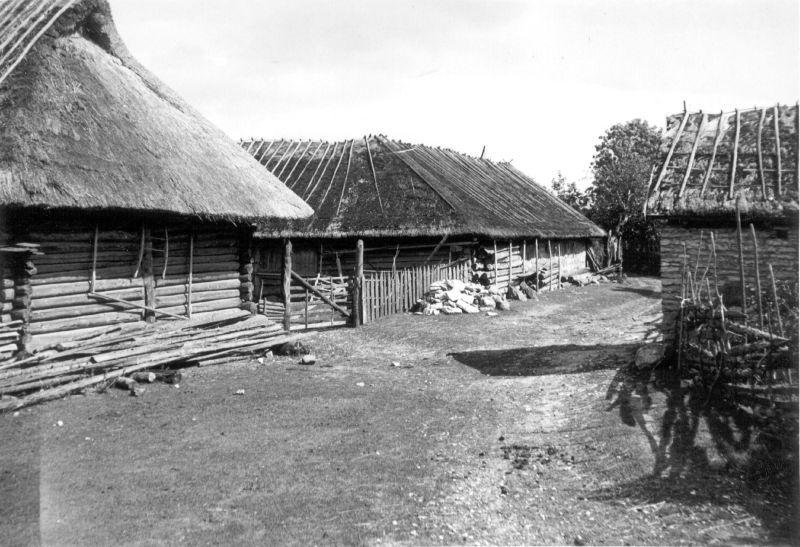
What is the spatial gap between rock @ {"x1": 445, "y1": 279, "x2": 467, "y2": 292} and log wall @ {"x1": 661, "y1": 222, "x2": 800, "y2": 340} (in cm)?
754

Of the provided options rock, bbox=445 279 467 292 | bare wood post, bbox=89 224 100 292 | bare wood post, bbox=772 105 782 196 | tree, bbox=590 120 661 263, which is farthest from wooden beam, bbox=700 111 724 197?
tree, bbox=590 120 661 263

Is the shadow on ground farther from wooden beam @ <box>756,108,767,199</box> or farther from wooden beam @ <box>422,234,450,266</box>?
wooden beam @ <box>422,234,450,266</box>

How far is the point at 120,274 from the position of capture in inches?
422

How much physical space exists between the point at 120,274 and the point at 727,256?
950 centimetres

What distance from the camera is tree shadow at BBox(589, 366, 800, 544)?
530 cm

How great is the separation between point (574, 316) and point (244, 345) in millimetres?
9219

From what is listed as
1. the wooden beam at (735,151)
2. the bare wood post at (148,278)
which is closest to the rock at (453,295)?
the wooden beam at (735,151)

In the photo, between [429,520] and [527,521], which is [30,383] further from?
[527,521]

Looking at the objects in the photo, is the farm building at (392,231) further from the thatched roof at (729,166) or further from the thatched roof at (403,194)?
the thatched roof at (729,166)

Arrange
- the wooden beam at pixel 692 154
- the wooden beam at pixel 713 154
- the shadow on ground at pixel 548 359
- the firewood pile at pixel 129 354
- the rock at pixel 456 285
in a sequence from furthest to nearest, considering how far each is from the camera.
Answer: the rock at pixel 456 285
the shadow on ground at pixel 548 359
the wooden beam at pixel 692 154
the wooden beam at pixel 713 154
the firewood pile at pixel 129 354

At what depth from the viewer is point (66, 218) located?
32.6 ft

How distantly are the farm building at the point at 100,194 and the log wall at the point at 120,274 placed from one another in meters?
0.02

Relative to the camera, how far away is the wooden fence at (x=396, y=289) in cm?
1517

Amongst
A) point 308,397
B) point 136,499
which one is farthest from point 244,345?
point 136,499
